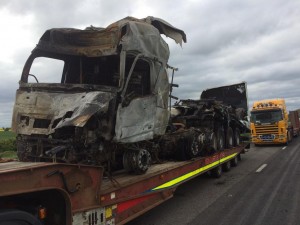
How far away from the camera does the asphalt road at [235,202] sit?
656 centimetres

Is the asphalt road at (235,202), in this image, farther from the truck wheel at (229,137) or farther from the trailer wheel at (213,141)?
the truck wheel at (229,137)

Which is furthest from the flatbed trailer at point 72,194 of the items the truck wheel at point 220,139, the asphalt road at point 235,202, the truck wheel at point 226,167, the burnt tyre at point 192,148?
the truck wheel at point 226,167

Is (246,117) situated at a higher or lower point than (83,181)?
higher

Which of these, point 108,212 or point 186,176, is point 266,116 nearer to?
point 186,176

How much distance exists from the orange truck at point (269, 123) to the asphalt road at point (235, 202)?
39.2 feet

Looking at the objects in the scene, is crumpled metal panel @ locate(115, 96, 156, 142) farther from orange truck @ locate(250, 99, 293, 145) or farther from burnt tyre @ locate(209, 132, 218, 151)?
orange truck @ locate(250, 99, 293, 145)

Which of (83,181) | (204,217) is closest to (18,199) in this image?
(83,181)

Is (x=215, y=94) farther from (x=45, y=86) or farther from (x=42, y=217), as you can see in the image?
(x=42, y=217)

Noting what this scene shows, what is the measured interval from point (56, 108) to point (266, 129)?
20.3 meters

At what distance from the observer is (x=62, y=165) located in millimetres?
4098

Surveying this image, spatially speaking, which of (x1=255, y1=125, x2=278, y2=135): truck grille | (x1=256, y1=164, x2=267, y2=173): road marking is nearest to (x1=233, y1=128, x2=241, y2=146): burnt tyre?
(x1=256, y1=164, x2=267, y2=173): road marking

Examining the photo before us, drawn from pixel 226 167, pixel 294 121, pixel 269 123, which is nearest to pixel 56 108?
pixel 226 167

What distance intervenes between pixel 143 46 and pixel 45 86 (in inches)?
77.0

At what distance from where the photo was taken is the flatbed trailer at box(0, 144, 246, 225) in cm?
352
